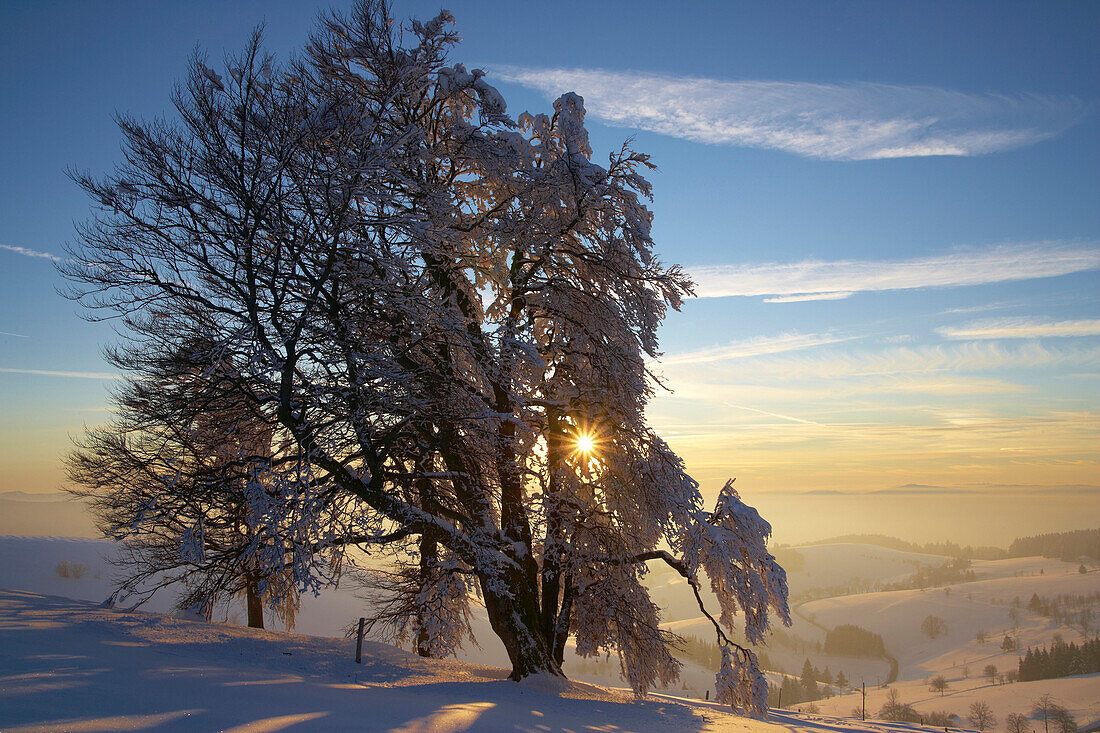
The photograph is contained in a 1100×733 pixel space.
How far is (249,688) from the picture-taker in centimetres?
772

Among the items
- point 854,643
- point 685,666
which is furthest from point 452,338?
point 854,643

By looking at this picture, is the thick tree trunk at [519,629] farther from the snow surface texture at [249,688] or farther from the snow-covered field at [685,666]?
the snow-covered field at [685,666]

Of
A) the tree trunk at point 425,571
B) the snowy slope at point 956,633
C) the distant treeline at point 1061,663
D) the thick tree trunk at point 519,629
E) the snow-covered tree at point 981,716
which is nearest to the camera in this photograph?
the thick tree trunk at point 519,629

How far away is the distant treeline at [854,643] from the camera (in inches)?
6811

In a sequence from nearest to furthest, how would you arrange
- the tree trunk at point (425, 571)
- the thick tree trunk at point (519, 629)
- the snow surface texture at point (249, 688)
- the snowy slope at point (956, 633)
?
the snow surface texture at point (249, 688)
the thick tree trunk at point (519, 629)
the tree trunk at point (425, 571)
the snowy slope at point (956, 633)

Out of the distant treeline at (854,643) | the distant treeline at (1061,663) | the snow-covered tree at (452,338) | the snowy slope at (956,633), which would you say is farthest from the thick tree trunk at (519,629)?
the distant treeline at (854,643)

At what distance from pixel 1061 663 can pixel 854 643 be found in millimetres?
62469

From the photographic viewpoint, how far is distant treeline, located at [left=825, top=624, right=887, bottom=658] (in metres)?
173

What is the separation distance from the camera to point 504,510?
13.5m

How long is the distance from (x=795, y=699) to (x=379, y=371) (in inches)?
5039

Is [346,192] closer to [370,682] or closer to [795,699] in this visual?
[370,682]

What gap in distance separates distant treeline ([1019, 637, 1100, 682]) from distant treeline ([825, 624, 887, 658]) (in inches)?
2003

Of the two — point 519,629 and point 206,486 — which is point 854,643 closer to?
point 519,629

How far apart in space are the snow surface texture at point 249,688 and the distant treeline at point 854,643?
195 meters
